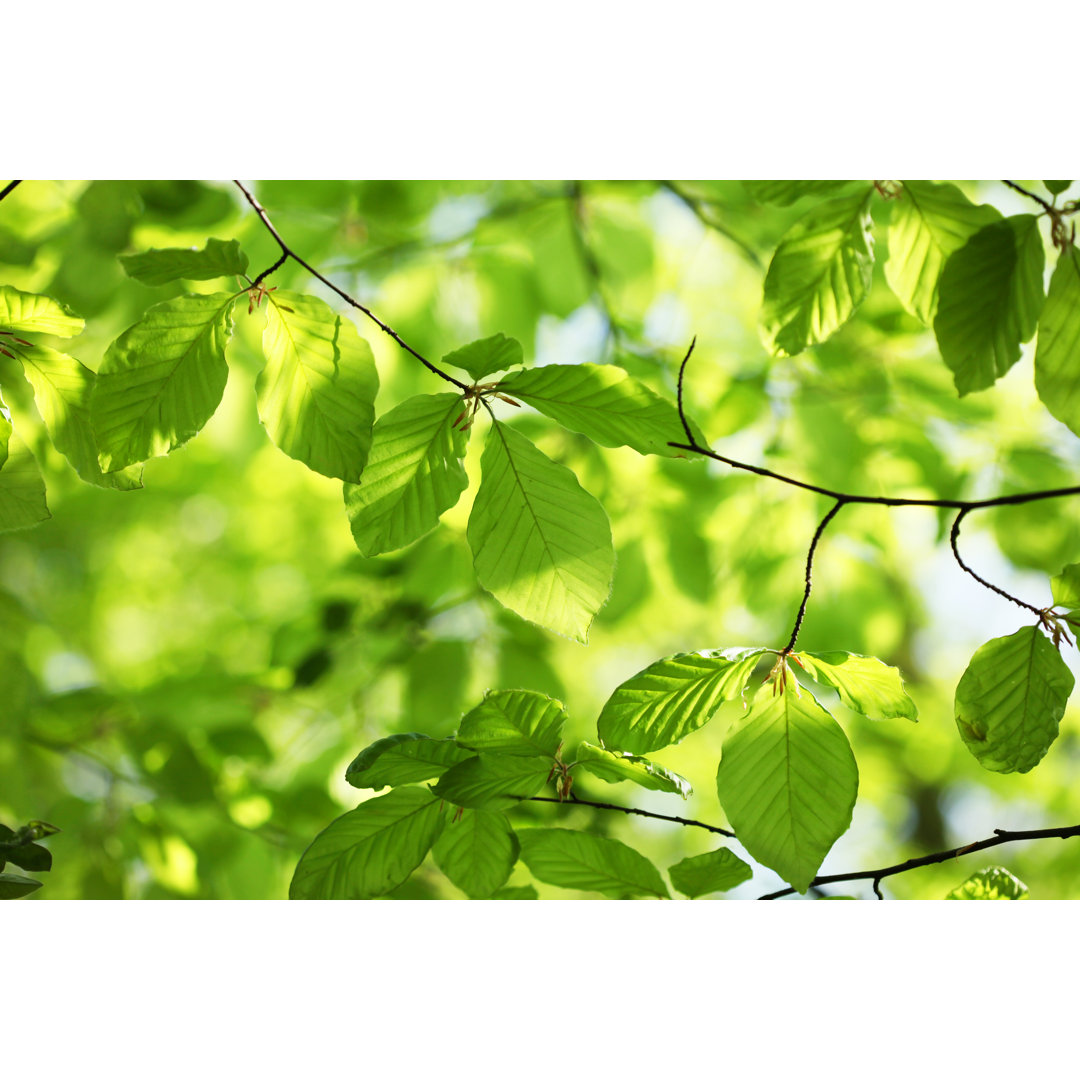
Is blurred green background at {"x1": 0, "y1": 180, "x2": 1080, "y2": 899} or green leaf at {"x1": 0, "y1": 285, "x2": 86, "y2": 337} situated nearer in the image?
green leaf at {"x1": 0, "y1": 285, "x2": 86, "y2": 337}

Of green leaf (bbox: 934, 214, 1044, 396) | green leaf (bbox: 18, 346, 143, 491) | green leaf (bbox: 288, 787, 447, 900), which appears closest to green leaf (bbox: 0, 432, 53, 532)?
green leaf (bbox: 18, 346, 143, 491)

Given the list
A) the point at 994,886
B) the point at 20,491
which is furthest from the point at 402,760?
the point at 994,886

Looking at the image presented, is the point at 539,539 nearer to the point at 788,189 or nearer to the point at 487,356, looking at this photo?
the point at 487,356

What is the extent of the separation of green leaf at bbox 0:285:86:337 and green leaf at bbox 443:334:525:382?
8.3 inches

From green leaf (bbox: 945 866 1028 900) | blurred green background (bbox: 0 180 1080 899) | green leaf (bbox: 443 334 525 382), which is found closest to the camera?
green leaf (bbox: 443 334 525 382)

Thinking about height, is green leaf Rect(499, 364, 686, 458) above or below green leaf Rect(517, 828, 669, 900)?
above

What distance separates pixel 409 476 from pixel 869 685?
0.26m

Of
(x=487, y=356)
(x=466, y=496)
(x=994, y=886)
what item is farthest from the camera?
(x=466, y=496)

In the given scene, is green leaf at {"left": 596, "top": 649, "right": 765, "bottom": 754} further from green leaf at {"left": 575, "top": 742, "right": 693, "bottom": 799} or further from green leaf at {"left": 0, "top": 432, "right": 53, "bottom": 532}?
green leaf at {"left": 0, "top": 432, "right": 53, "bottom": 532}

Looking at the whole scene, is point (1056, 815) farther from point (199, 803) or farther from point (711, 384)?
point (199, 803)

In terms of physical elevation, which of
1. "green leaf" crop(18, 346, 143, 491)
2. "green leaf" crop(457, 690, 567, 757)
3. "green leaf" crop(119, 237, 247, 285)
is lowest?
"green leaf" crop(457, 690, 567, 757)

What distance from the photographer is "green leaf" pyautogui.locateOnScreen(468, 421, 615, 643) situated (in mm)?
383

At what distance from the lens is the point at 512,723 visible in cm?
41

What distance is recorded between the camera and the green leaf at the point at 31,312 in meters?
0.41
